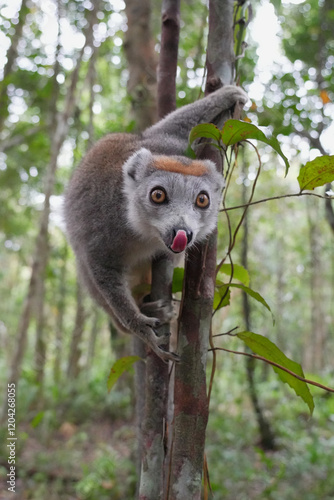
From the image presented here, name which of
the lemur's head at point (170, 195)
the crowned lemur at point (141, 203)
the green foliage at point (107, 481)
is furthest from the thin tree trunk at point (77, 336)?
the lemur's head at point (170, 195)

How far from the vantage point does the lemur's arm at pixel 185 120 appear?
2383mm

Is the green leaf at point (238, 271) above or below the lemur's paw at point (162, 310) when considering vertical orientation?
above

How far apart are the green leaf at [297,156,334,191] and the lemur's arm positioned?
35.9 inches

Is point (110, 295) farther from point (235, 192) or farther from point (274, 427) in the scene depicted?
point (235, 192)

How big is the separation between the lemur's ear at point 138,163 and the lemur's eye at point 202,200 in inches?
13.8

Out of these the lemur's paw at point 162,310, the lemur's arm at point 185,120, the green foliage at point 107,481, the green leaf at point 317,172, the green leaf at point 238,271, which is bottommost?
the green foliage at point 107,481

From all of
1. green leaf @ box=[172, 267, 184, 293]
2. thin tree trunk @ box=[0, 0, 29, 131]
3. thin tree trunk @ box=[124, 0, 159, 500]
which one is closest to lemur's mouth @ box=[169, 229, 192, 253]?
green leaf @ box=[172, 267, 184, 293]

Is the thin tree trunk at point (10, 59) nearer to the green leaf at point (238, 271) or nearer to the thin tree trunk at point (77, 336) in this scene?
the thin tree trunk at point (77, 336)

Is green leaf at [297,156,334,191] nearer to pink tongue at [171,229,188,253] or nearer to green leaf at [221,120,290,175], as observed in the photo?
green leaf at [221,120,290,175]

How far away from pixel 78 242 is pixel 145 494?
5.33ft

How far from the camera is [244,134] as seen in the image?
1.63m

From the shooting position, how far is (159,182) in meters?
2.28

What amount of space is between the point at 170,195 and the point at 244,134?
28.2 inches

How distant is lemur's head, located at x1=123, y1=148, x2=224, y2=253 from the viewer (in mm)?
2141
